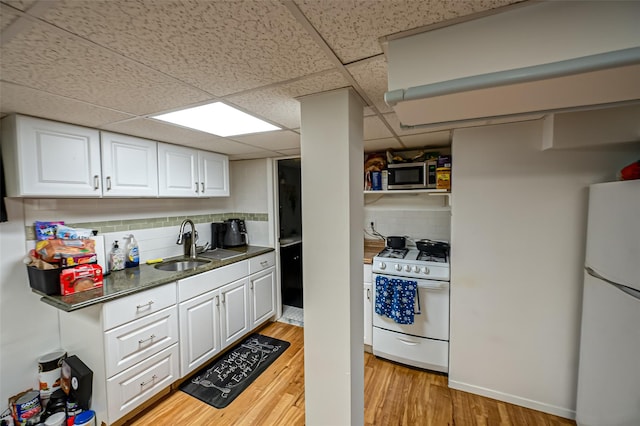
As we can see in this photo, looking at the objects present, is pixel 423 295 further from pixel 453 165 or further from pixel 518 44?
pixel 518 44

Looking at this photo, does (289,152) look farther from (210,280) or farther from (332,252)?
(332,252)

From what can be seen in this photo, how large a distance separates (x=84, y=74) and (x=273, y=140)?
1.32m

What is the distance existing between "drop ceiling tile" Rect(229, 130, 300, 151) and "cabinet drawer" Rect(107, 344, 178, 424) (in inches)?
69.1

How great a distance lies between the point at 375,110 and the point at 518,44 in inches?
33.0

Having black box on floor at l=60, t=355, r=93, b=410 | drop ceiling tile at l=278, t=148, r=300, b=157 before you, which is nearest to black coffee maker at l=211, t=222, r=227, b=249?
drop ceiling tile at l=278, t=148, r=300, b=157

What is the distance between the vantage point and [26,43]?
0.82 m

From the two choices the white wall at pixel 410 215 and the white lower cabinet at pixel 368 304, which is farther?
the white wall at pixel 410 215

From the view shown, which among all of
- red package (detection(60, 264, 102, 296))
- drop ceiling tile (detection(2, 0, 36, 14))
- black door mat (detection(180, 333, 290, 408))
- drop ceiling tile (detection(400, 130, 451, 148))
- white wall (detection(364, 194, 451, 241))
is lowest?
black door mat (detection(180, 333, 290, 408))

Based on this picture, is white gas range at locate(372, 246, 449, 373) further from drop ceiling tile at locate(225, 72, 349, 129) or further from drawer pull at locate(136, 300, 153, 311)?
drawer pull at locate(136, 300, 153, 311)

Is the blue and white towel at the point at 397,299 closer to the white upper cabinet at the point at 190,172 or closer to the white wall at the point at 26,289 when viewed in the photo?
the white upper cabinet at the point at 190,172

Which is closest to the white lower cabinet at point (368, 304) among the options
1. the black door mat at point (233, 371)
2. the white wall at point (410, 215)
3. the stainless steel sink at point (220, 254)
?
the white wall at point (410, 215)

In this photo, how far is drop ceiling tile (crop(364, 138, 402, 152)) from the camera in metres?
2.33

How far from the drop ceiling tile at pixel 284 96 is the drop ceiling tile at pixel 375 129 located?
1.62 feet

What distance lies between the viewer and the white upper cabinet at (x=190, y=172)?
233 cm
